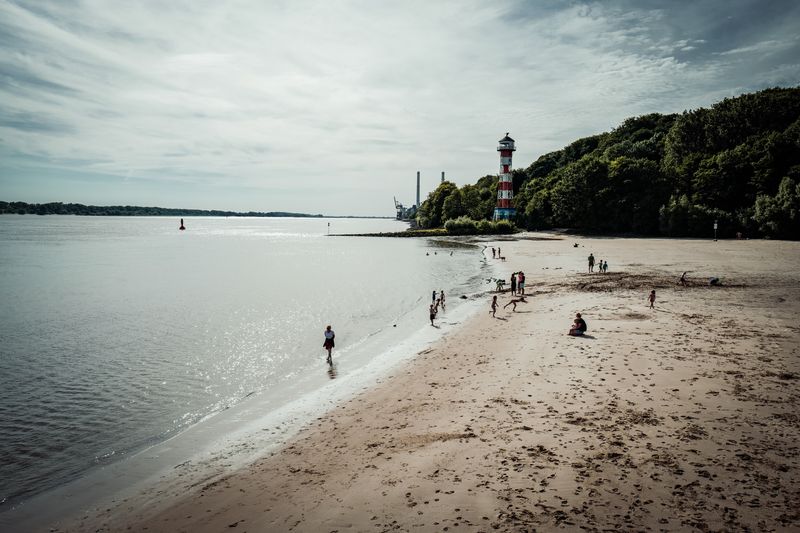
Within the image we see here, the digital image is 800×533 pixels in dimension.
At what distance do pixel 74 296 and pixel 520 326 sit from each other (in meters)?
35.2

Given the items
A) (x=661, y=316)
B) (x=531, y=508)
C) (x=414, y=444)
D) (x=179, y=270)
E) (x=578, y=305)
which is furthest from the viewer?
(x=179, y=270)

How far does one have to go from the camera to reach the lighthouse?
370ft

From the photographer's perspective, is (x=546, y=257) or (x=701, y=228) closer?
(x=546, y=257)

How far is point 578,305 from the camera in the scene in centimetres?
2428

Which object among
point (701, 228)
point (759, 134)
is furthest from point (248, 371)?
point (759, 134)

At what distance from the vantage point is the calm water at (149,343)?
40.0ft

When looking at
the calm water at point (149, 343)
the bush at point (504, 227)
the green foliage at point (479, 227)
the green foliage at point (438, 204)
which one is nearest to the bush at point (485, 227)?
the green foliage at point (479, 227)

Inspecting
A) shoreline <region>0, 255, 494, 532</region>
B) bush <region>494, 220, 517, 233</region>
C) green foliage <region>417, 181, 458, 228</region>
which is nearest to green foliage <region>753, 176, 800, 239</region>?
bush <region>494, 220, 517, 233</region>

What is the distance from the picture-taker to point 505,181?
11419cm

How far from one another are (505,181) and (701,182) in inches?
1876

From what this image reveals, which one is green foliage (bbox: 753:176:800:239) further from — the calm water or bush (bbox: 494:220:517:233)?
bush (bbox: 494:220:517:233)

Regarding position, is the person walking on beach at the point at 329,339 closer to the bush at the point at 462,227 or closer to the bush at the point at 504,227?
the bush at the point at 504,227

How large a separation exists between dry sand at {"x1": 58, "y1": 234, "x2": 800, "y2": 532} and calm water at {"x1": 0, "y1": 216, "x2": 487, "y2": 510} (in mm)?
4297

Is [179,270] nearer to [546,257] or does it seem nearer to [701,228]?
[546,257]
